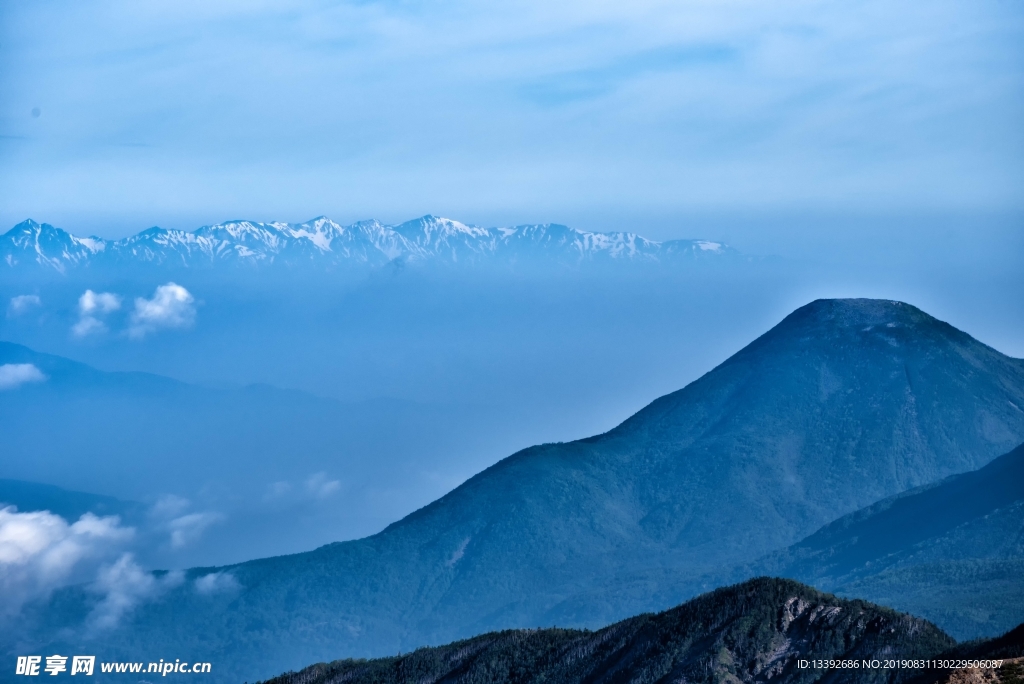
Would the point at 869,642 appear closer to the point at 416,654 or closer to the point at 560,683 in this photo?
the point at 560,683

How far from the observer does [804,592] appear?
122 m

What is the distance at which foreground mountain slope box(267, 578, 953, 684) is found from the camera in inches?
4493

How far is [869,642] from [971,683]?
22.8 meters

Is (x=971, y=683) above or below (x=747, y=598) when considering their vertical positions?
below

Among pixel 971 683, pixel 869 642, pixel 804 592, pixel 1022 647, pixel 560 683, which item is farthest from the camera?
pixel 560 683

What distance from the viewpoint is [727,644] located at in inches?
4670

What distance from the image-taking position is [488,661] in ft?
455

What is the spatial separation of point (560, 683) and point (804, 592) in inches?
861

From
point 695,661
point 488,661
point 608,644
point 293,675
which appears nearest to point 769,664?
point 695,661

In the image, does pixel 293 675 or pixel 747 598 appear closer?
pixel 747 598

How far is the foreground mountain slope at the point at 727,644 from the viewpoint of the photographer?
114125 millimetres

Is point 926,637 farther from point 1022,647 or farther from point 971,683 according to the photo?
point 971,683

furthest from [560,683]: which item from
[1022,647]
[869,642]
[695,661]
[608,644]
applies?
[1022,647]

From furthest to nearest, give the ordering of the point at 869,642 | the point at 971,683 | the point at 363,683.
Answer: the point at 363,683, the point at 869,642, the point at 971,683
